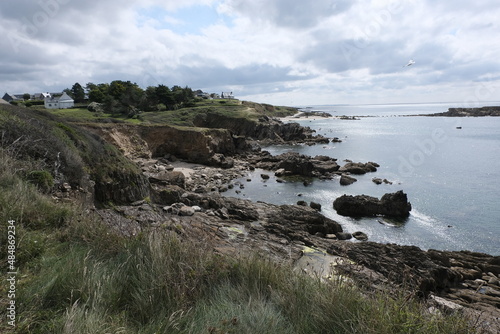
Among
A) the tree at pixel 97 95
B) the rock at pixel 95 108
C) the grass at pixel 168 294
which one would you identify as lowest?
the grass at pixel 168 294

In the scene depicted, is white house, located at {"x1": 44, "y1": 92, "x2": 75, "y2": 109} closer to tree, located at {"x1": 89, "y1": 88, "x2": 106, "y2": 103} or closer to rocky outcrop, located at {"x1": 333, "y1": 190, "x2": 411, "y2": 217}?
tree, located at {"x1": 89, "y1": 88, "x2": 106, "y2": 103}

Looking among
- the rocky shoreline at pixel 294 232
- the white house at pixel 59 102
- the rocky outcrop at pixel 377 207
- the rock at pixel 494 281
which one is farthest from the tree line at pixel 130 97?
the rock at pixel 494 281

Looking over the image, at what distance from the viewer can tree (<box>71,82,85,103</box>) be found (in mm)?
83381

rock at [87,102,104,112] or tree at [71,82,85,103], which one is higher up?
tree at [71,82,85,103]

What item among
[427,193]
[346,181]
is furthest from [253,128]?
[427,193]

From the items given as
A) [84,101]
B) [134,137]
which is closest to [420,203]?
[134,137]

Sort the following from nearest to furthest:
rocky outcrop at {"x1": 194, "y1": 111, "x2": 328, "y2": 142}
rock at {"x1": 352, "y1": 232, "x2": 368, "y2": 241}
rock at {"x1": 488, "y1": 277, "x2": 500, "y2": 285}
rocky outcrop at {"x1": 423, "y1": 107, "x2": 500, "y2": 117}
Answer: rock at {"x1": 488, "y1": 277, "x2": 500, "y2": 285} → rock at {"x1": 352, "y1": 232, "x2": 368, "y2": 241} → rocky outcrop at {"x1": 194, "y1": 111, "x2": 328, "y2": 142} → rocky outcrop at {"x1": 423, "y1": 107, "x2": 500, "y2": 117}

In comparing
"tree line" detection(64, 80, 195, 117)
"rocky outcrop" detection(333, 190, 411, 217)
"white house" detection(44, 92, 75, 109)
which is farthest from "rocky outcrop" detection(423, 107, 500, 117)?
"white house" detection(44, 92, 75, 109)

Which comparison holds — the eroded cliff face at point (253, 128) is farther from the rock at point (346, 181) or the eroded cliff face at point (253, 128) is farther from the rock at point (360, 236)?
the rock at point (360, 236)

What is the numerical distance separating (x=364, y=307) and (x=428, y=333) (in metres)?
0.63

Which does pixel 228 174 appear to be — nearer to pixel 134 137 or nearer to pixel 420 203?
pixel 134 137

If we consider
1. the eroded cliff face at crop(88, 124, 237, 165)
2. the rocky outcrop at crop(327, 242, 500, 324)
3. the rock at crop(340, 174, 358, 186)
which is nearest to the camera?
the rocky outcrop at crop(327, 242, 500, 324)

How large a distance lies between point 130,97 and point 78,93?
25.2 meters

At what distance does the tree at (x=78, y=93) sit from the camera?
274 feet
